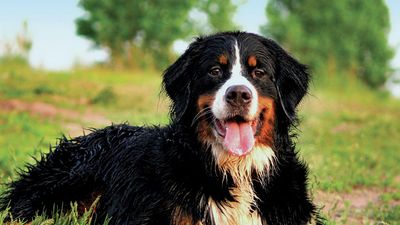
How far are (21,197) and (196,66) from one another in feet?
7.06

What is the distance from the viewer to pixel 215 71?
4.50m

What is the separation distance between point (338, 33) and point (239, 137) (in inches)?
1333

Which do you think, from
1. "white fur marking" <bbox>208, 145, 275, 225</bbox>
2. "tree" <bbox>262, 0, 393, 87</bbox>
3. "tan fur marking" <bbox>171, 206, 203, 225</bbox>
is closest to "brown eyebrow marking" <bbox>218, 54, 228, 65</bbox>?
"white fur marking" <bbox>208, 145, 275, 225</bbox>

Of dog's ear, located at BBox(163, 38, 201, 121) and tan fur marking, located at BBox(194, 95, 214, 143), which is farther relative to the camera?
dog's ear, located at BBox(163, 38, 201, 121)

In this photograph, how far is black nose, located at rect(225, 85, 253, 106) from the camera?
418cm

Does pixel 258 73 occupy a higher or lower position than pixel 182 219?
higher

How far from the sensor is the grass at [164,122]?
7668 millimetres

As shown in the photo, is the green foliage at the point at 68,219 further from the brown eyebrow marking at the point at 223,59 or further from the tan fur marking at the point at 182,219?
the brown eyebrow marking at the point at 223,59

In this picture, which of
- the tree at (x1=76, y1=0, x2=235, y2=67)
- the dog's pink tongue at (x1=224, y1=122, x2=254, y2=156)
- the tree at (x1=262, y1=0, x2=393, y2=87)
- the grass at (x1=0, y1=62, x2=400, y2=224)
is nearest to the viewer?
the dog's pink tongue at (x1=224, y1=122, x2=254, y2=156)

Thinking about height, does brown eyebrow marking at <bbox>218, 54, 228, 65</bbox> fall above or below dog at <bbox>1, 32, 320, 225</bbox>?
above

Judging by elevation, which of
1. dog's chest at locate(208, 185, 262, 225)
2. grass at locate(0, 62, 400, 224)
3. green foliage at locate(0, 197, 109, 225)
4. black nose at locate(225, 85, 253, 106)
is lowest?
green foliage at locate(0, 197, 109, 225)

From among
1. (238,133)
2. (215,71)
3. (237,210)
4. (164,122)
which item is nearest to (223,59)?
(215,71)

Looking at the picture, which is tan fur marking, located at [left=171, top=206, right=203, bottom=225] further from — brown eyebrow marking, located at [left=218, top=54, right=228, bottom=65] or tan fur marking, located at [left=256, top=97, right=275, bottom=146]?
brown eyebrow marking, located at [left=218, top=54, right=228, bottom=65]

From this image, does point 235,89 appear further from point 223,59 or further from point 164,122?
point 164,122
